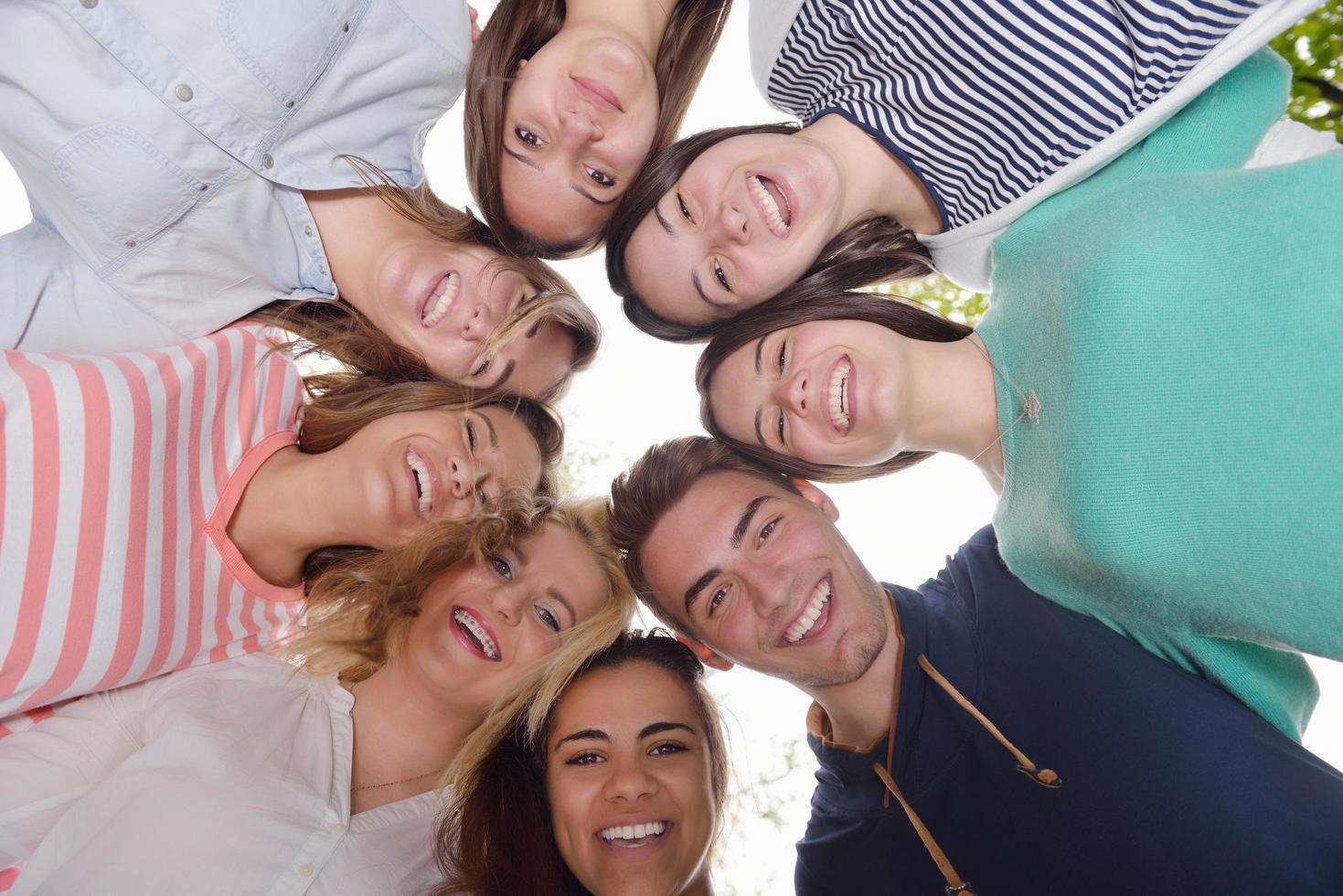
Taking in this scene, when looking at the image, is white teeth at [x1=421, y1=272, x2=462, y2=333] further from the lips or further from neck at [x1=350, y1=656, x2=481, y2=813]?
neck at [x1=350, y1=656, x2=481, y2=813]

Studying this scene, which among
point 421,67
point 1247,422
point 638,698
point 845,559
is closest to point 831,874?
point 638,698

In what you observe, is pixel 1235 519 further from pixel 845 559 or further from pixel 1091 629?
pixel 845 559

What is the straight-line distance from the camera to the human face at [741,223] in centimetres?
242

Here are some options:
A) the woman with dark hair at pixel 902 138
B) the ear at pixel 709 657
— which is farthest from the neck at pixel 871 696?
the woman with dark hair at pixel 902 138

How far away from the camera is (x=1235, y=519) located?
1717 millimetres

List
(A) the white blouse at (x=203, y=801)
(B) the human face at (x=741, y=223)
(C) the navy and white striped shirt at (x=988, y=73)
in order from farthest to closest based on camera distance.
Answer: (B) the human face at (x=741, y=223) < (A) the white blouse at (x=203, y=801) < (C) the navy and white striped shirt at (x=988, y=73)

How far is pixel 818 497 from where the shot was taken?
2871 millimetres

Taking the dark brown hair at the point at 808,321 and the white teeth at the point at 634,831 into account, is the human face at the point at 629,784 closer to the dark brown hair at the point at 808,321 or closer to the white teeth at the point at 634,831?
the white teeth at the point at 634,831

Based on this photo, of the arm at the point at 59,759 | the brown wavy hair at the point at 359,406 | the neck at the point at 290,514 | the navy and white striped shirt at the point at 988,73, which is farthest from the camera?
the brown wavy hair at the point at 359,406

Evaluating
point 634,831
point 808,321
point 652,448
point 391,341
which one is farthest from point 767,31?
point 634,831

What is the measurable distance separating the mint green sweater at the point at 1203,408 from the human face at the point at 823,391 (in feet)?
1.11

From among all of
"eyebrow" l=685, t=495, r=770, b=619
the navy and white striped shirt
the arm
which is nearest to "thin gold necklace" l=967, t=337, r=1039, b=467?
the navy and white striped shirt

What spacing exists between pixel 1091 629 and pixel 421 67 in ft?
8.18

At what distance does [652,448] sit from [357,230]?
4.02 ft
